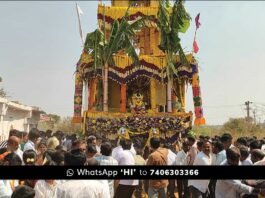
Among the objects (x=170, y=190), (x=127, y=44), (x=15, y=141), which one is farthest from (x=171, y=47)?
(x=15, y=141)

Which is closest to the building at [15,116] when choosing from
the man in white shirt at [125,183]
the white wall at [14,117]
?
the white wall at [14,117]

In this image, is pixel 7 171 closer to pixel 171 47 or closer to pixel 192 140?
pixel 192 140

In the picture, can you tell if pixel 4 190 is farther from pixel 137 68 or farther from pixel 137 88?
pixel 137 88

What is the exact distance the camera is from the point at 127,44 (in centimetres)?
1266

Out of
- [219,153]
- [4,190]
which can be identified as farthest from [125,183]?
[4,190]

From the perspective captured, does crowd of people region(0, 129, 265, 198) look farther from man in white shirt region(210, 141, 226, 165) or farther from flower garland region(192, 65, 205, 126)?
flower garland region(192, 65, 205, 126)

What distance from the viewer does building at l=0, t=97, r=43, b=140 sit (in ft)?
13.4

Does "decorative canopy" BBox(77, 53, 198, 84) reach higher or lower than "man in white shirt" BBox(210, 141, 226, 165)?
higher

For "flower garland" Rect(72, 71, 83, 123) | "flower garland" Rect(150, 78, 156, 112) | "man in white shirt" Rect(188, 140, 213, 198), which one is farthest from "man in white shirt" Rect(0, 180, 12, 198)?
"flower garland" Rect(150, 78, 156, 112)

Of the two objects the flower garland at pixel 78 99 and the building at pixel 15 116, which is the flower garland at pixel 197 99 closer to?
the flower garland at pixel 78 99

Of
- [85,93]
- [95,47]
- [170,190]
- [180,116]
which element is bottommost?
[170,190]

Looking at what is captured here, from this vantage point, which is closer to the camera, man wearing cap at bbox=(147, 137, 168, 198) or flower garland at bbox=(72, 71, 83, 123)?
man wearing cap at bbox=(147, 137, 168, 198)

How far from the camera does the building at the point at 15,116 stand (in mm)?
4093

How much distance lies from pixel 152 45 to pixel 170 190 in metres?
10.2
